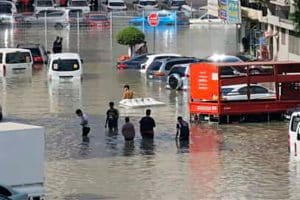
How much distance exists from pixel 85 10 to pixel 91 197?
58.7m

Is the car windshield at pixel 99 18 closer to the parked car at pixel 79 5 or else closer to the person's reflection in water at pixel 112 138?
the parked car at pixel 79 5

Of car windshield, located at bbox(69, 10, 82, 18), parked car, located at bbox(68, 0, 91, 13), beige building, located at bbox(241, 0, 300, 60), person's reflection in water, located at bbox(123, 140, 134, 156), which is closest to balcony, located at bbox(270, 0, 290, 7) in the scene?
beige building, located at bbox(241, 0, 300, 60)

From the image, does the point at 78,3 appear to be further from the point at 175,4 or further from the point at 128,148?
the point at 128,148

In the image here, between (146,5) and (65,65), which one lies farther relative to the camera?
(146,5)

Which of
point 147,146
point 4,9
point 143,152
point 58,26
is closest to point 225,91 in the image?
point 147,146

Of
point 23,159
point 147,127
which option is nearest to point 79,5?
point 147,127

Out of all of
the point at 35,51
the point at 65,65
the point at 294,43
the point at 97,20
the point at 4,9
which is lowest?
the point at 65,65

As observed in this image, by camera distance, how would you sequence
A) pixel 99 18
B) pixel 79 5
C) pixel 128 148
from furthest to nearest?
pixel 79 5 < pixel 99 18 < pixel 128 148

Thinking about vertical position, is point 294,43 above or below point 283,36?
below

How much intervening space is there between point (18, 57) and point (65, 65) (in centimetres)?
422

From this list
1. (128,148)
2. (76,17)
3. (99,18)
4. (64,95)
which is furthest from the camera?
(76,17)

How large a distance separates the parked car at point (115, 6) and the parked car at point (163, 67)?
36264 millimetres

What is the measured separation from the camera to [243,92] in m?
34.8

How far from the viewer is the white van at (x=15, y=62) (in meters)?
48.8
